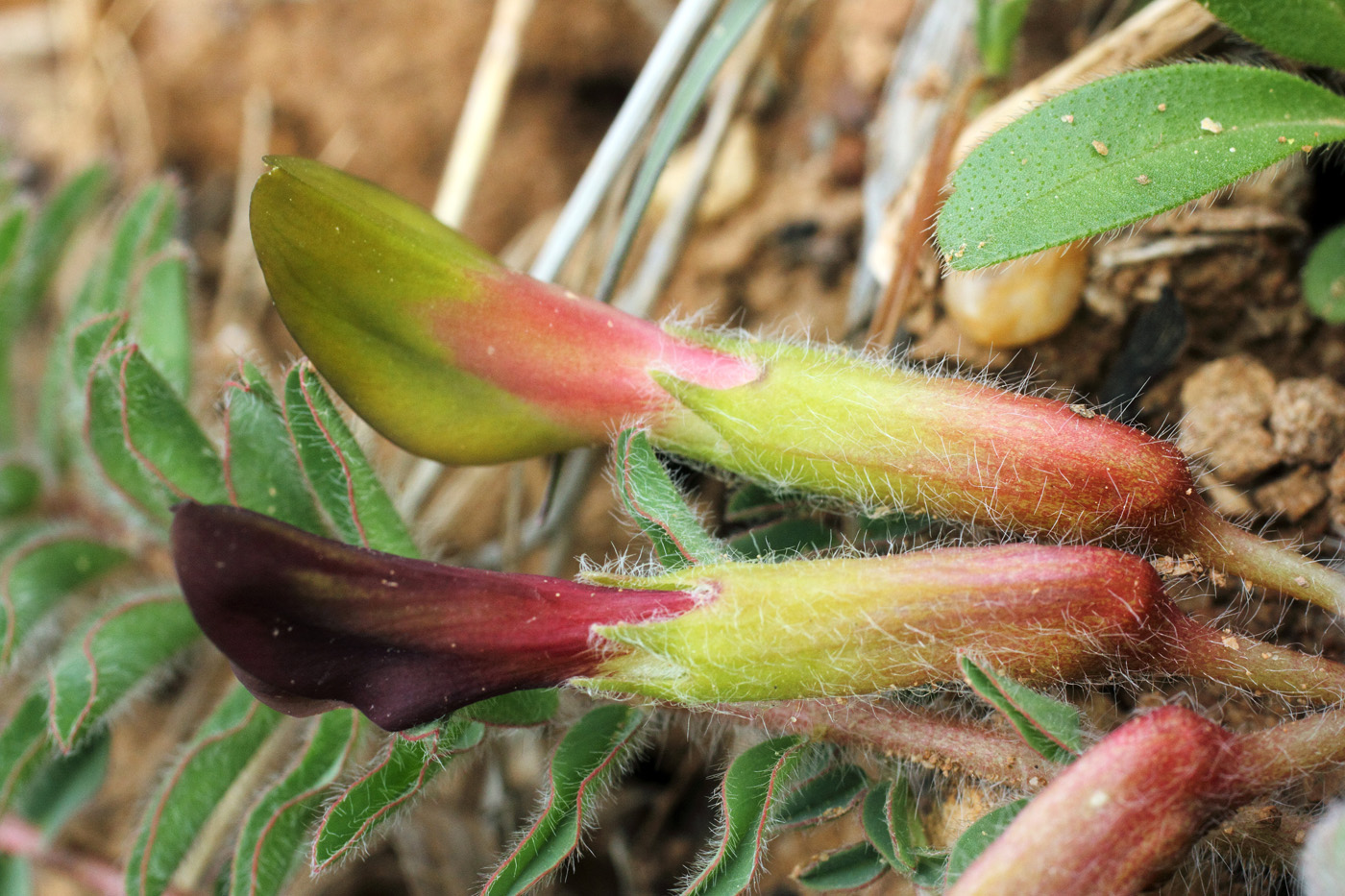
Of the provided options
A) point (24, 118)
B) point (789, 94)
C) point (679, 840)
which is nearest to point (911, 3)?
point (789, 94)

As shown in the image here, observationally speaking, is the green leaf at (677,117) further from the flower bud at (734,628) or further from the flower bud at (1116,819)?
the flower bud at (1116,819)

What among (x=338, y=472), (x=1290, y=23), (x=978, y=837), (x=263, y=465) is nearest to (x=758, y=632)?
(x=978, y=837)

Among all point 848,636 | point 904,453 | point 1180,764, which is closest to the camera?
point 1180,764

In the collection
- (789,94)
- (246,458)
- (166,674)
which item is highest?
(789,94)

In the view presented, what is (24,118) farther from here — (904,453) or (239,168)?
(904,453)

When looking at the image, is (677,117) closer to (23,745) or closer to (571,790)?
(571,790)

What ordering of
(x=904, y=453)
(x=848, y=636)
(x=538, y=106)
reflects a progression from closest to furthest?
(x=848, y=636) → (x=904, y=453) → (x=538, y=106)
